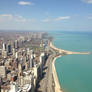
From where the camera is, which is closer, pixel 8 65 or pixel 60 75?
pixel 60 75

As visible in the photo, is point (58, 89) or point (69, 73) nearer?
point (58, 89)

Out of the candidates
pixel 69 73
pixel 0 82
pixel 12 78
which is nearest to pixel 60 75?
pixel 69 73

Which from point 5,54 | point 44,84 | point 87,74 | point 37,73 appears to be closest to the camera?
point 44,84

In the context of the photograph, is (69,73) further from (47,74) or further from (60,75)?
(47,74)

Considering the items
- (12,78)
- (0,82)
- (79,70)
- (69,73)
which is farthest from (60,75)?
(0,82)

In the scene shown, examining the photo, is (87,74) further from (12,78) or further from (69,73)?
(12,78)

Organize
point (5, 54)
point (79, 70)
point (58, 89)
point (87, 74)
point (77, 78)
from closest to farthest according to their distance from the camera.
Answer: point (58, 89) < point (77, 78) < point (87, 74) < point (79, 70) < point (5, 54)

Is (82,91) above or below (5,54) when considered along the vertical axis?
below

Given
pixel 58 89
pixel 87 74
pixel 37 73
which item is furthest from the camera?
pixel 87 74

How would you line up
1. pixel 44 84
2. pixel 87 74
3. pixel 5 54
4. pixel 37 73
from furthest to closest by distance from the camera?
1. pixel 5 54
2. pixel 87 74
3. pixel 37 73
4. pixel 44 84
